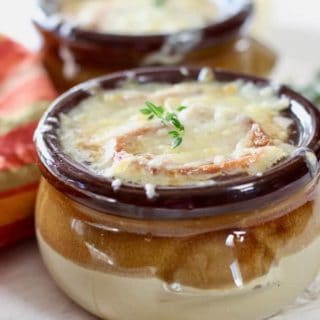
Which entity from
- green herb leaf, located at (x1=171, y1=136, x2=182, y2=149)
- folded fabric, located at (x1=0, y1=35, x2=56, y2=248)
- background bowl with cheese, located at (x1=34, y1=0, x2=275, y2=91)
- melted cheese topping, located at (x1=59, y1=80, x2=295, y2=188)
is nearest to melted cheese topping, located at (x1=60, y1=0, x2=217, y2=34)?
background bowl with cheese, located at (x1=34, y1=0, x2=275, y2=91)

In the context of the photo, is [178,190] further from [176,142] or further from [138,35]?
[138,35]

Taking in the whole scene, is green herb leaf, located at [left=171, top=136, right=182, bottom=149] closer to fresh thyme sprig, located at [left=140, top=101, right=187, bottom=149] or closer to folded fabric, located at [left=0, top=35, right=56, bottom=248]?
fresh thyme sprig, located at [left=140, top=101, right=187, bottom=149]

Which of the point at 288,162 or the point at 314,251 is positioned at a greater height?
A: the point at 288,162

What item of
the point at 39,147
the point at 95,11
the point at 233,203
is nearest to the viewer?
the point at 233,203

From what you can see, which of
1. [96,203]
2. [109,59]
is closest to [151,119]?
[96,203]

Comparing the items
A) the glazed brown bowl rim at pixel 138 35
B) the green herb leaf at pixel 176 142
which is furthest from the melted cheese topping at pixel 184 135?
the glazed brown bowl rim at pixel 138 35

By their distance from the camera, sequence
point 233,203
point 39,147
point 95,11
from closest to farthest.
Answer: point 233,203 < point 39,147 < point 95,11

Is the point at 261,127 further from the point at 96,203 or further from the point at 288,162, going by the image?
the point at 96,203
